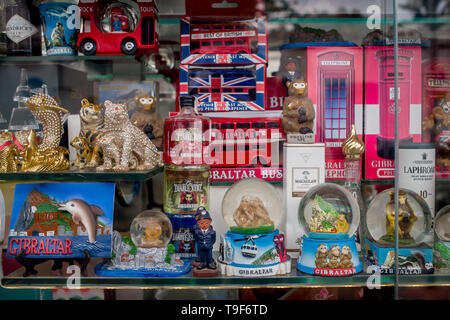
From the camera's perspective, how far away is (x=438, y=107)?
5.87ft

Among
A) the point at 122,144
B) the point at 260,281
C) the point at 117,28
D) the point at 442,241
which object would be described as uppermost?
the point at 117,28

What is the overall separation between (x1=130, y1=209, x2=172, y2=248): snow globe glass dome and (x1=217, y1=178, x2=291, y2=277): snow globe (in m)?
0.21

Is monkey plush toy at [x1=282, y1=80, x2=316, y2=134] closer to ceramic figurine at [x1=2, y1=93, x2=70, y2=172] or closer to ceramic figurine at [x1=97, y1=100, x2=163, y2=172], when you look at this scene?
ceramic figurine at [x1=97, y1=100, x2=163, y2=172]

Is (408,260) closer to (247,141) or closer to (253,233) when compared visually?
(253,233)

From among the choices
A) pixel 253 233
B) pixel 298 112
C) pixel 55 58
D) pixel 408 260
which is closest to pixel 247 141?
pixel 298 112

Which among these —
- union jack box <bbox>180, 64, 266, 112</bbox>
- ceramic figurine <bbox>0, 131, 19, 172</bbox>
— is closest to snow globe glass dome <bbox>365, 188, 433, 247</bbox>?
union jack box <bbox>180, 64, 266, 112</bbox>

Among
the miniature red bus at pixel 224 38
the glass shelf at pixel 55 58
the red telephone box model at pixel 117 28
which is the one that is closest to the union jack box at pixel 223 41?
the miniature red bus at pixel 224 38

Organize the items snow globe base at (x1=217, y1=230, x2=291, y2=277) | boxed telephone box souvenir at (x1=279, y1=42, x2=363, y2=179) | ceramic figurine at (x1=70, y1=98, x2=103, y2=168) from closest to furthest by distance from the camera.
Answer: snow globe base at (x1=217, y1=230, x2=291, y2=277), ceramic figurine at (x1=70, y1=98, x2=103, y2=168), boxed telephone box souvenir at (x1=279, y1=42, x2=363, y2=179)

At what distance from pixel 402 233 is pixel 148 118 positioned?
1047mm

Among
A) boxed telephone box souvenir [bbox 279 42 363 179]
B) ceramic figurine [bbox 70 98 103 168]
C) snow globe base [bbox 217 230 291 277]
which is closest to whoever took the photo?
snow globe base [bbox 217 230 291 277]

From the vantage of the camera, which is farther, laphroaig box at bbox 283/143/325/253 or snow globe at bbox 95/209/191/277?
laphroaig box at bbox 283/143/325/253

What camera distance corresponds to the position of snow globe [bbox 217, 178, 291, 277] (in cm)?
155

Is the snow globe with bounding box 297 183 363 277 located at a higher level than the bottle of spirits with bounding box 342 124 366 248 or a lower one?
lower
